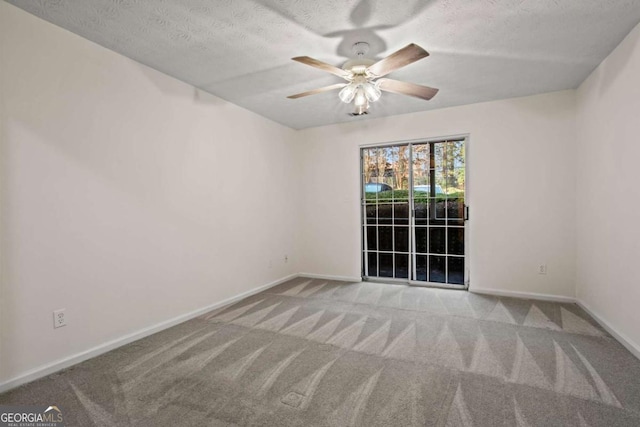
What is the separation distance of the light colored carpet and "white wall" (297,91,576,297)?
732mm

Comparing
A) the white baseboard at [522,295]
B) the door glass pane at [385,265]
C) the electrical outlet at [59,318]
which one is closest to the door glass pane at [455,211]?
the white baseboard at [522,295]

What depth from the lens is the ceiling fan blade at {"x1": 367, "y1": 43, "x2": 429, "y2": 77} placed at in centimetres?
193

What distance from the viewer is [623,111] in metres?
2.54

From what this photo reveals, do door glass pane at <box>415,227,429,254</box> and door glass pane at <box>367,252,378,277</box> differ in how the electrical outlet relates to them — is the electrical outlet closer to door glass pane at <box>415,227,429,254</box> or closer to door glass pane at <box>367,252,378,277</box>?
door glass pane at <box>367,252,378,277</box>

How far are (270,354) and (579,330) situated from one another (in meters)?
2.85

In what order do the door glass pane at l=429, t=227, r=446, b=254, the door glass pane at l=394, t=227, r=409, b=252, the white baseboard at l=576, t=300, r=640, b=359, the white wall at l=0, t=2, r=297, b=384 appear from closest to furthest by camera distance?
1. the white wall at l=0, t=2, r=297, b=384
2. the white baseboard at l=576, t=300, r=640, b=359
3. the door glass pane at l=429, t=227, r=446, b=254
4. the door glass pane at l=394, t=227, r=409, b=252

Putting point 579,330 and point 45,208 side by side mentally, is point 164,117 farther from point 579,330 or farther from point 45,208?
point 579,330

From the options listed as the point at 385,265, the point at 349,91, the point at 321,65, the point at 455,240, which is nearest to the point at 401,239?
the point at 385,265

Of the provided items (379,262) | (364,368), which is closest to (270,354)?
(364,368)

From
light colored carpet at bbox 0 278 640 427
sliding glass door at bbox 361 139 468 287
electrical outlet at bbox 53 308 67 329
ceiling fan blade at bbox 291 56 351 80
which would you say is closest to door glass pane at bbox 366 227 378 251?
sliding glass door at bbox 361 139 468 287

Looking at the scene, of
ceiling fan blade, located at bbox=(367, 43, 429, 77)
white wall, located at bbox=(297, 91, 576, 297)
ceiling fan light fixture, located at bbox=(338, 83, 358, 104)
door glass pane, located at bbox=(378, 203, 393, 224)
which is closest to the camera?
ceiling fan blade, located at bbox=(367, 43, 429, 77)

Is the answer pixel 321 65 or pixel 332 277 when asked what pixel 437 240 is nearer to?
pixel 332 277

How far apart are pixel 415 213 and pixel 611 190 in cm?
215

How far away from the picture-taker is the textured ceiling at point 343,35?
2.03 metres
